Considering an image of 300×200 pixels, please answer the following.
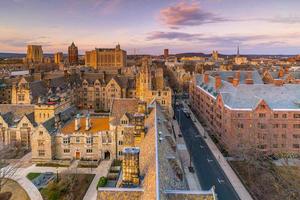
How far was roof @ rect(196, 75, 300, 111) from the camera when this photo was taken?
6262 centimetres

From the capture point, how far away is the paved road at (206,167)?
153ft

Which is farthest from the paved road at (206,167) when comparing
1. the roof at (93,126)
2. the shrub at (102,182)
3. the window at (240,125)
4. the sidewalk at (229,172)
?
the roof at (93,126)

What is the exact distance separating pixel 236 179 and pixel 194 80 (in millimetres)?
63697

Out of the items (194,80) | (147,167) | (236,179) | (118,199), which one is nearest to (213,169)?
(236,179)

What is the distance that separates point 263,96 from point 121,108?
3299 centimetres

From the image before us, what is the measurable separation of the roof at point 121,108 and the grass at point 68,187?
45.6 ft

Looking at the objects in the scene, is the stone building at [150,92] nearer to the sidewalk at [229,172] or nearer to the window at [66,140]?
the sidewalk at [229,172]

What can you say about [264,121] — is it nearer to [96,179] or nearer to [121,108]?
[121,108]

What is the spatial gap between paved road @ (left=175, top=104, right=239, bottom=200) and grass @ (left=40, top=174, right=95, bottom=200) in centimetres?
2038

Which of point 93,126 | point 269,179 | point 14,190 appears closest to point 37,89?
point 93,126

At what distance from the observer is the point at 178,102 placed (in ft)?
416

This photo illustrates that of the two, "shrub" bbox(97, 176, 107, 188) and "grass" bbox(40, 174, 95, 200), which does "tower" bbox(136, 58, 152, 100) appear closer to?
"grass" bbox(40, 174, 95, 200)

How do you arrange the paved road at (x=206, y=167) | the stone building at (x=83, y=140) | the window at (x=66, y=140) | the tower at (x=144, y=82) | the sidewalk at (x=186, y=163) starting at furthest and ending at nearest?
the tower at (x=144, y=82)
the window at (x=66, y=140)
the stone building at (x=83, y=140)
the sidewalk at (x=186, y=163)
the paved road at (x=206, y=167)

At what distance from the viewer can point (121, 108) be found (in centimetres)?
6241
